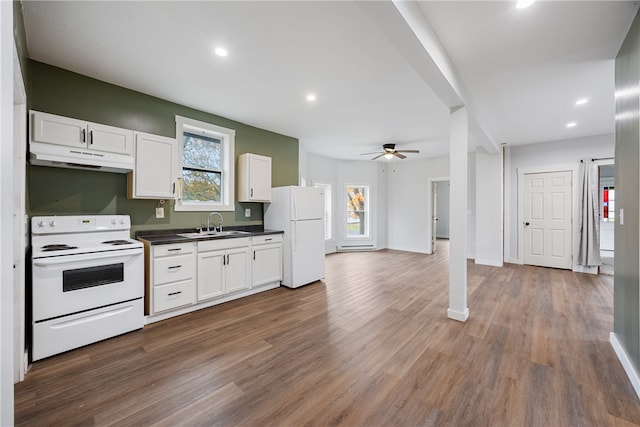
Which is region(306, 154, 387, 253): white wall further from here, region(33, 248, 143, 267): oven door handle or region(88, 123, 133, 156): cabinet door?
region(33, 248, 143, 267): oven door handle

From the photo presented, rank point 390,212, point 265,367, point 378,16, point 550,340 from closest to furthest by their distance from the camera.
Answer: point 378,16 < point 265,367 < point 550,340 < point 390,212

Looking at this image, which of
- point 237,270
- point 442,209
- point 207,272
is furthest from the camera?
point 442,209

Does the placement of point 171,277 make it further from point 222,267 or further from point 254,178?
point 254,178

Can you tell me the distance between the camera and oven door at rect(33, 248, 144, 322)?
217cm

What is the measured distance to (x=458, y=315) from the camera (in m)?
2.92

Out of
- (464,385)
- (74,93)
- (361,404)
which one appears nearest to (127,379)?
(361,404)

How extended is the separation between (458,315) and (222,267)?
281cm

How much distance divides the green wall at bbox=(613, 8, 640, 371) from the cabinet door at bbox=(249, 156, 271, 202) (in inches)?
153

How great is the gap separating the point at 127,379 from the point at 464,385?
2391mm

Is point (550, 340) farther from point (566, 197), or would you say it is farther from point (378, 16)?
point (566, 197)

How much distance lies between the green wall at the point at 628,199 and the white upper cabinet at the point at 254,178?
3876mm

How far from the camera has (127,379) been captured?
6.35 feet

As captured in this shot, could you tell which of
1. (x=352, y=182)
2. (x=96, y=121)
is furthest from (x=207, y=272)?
(x=352, y=182)

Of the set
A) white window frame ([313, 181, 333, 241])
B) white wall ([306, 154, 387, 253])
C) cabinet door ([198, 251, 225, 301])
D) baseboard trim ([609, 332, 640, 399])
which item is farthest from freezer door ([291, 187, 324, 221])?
baseboard trim ([609, 332, 640, 399])
